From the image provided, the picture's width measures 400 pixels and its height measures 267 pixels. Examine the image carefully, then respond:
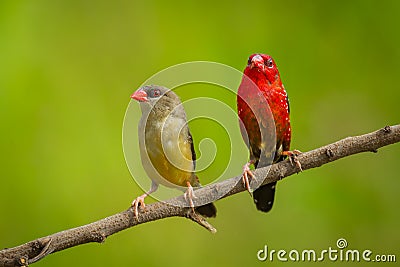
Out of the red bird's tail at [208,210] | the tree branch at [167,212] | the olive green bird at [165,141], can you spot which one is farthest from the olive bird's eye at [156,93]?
the red bird's tail at [208,210]

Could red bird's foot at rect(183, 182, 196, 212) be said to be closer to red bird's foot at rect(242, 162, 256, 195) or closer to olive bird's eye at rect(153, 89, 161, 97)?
red bird's foot at rect(242, 162, 256, 195)

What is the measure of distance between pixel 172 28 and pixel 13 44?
137 centimetres

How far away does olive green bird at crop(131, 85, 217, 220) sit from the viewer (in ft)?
10.9

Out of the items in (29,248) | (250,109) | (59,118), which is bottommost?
(29,248)

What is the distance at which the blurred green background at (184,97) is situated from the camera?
16.6 ft

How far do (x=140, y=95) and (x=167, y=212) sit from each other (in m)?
0.62

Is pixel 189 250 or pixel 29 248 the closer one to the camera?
pixel 29 248

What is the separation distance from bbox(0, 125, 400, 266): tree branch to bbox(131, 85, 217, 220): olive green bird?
209 mm

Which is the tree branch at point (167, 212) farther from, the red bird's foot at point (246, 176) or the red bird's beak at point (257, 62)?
the red bird's beak at point (257, 62)

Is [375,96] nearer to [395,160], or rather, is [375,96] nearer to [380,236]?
[395,160]

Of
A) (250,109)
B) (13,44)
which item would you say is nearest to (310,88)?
(250,109)

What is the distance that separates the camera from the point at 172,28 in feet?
17.7

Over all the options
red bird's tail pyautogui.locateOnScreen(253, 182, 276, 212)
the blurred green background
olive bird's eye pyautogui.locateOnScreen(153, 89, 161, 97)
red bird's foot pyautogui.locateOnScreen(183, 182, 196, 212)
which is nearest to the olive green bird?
olive bird's eye pyautogui.locateOnScreen(153, 89, 161, 97)

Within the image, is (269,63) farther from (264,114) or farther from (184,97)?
(184,97)
